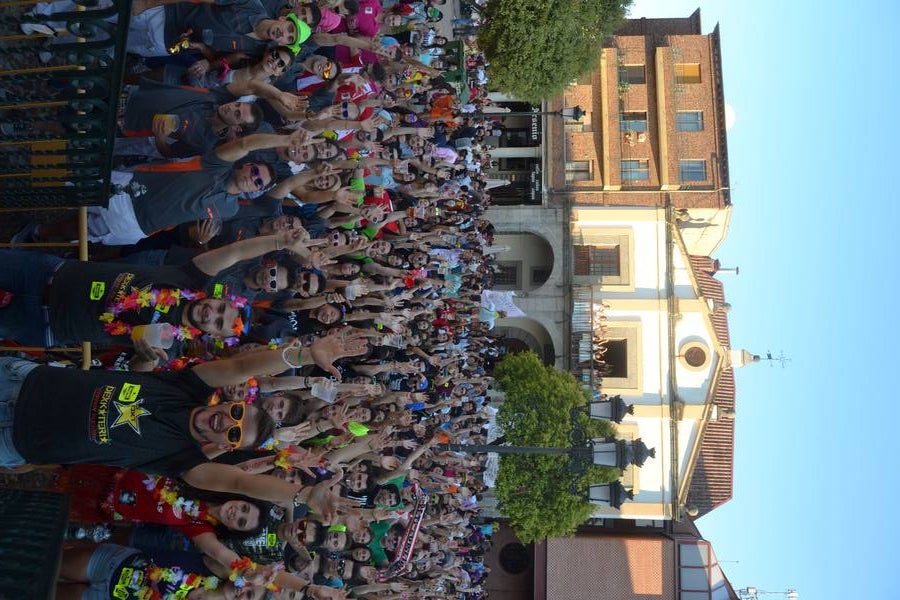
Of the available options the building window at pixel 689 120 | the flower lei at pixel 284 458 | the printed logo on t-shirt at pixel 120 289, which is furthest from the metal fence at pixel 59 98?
the building window at pixel 689 120

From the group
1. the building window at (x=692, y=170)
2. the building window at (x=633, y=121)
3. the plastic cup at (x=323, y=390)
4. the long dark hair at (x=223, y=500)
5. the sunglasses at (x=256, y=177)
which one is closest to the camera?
the long dark hair at (x=223, y=500)

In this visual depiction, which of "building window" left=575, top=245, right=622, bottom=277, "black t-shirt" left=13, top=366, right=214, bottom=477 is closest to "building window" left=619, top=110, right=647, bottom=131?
"building window" left=575, top=245, right=622, bottom=277

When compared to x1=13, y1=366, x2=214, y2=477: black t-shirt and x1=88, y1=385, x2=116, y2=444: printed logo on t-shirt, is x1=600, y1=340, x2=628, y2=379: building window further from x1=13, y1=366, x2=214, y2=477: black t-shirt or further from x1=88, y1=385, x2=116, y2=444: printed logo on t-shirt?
x1=88, y1=385, x2=116, y2=444: printed logo on t-shirt

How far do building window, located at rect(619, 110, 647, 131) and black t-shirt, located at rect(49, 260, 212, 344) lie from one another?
924 inches

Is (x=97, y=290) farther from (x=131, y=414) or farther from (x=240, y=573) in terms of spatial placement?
(x=240, y=573)

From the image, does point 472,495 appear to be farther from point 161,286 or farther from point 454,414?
point 161,286

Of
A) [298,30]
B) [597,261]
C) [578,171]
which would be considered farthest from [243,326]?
[578,171]

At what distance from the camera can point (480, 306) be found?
21438 mm

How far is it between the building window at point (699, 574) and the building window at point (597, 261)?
1048cm

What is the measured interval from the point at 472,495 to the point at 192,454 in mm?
14102

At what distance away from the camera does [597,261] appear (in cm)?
2708

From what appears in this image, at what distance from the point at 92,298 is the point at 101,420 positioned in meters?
1.52

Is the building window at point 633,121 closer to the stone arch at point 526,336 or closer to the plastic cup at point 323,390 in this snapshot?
the stone arch at point 526,336

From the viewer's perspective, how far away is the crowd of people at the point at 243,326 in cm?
639
